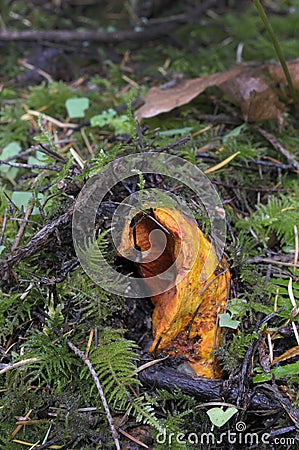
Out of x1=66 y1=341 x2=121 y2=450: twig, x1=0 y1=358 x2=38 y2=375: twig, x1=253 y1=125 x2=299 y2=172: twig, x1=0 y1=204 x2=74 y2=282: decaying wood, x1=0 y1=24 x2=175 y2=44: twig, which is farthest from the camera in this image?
x1=0 y1=24 x2=175 y2=44: twig

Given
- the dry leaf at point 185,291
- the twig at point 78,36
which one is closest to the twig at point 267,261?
the dry leaf at point 185,291

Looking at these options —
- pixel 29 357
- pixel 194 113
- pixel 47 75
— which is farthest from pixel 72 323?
pixel 47 75

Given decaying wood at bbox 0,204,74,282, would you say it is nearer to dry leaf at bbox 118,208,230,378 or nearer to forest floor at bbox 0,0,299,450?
forest floor at bbox 0,0,299,450

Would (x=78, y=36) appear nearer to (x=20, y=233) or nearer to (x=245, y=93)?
(x=245, y=93)

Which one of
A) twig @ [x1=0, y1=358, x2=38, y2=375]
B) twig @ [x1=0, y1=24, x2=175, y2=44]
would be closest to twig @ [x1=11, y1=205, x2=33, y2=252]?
twig @ [x1=0, y1=358, x2=38, y2=375]

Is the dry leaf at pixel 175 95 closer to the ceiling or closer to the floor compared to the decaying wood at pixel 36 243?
closer to the ceiling

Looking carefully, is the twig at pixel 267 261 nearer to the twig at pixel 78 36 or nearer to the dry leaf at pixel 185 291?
the dry leaf at pixel 185 291
